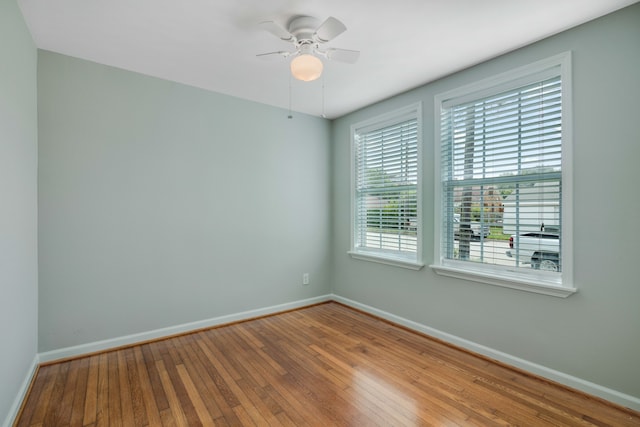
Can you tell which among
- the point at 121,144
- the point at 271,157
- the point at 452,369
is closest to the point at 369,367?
the point at 452,369

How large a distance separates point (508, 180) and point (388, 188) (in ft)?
4.29

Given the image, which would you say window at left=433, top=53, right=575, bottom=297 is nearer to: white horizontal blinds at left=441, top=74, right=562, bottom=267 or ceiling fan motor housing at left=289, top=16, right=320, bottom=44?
white horizontal blinds at left=441, top=74, right=562, bottom=267

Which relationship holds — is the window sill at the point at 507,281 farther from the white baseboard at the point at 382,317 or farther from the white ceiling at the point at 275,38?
the white ceiling at the point at 275,38

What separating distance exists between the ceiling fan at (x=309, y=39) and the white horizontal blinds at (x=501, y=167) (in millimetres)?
1287

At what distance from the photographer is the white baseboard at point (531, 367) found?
2.00 metres

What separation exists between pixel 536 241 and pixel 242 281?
2851 mm

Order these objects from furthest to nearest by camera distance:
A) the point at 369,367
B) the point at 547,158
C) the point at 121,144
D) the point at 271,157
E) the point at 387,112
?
1. the point at 271,157
2. the point at 387,112
3. the point at 121,144
4. the point at 369,367
5. the point at 547,158

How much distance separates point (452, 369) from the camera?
246 centimetres

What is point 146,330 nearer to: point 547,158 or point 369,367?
point 369,367

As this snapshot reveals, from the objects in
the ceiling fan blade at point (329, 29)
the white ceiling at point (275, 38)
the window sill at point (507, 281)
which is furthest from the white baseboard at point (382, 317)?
the ceiling fan blade at point (329, 29)

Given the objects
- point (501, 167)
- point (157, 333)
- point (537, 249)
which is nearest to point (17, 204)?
point (157, 333)

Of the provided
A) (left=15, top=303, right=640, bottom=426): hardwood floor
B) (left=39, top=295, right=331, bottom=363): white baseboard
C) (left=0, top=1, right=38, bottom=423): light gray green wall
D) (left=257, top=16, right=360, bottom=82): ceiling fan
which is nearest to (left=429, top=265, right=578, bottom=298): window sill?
(left=15, top=303, right=640, bottom=426): hardwood floor

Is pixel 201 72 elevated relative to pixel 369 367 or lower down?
elevated

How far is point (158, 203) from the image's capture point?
120 inches
